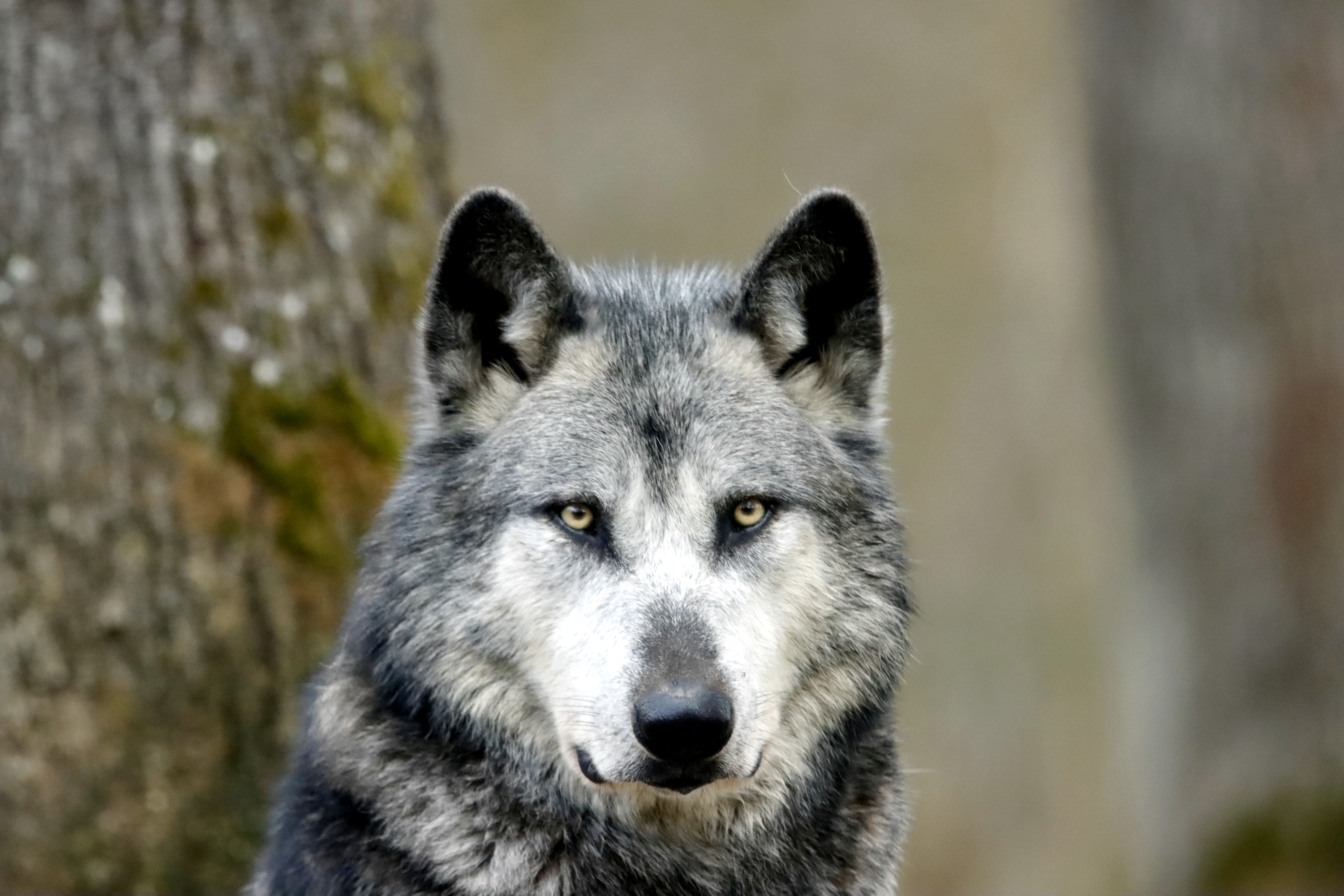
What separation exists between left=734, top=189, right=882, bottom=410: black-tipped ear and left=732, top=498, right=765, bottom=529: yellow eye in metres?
0.53

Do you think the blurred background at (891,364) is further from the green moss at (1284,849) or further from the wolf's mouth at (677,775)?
the wolf's mouth at (677,775)

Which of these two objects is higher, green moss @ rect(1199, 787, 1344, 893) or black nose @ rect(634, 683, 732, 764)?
black nose @ rect(634, 683, 732, 764)

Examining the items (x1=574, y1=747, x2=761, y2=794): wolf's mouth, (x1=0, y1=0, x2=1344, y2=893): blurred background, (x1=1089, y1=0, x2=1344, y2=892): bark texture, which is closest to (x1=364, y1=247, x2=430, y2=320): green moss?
(x1=0, y1=0, x2=1344, y2=893): blurred background

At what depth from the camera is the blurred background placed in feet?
16.3

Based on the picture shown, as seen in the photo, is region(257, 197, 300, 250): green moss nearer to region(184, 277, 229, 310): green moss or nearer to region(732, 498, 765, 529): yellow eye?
region(184, 277, 229, 310): green moss

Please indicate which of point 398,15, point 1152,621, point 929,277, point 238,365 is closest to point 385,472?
point 238,365

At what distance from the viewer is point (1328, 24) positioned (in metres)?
9.19

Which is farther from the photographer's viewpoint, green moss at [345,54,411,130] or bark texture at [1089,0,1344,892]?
bark texture at [1089,0,1344,892]

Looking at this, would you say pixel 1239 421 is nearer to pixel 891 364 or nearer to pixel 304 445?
pixel 891 364

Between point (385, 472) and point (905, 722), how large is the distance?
8452mm

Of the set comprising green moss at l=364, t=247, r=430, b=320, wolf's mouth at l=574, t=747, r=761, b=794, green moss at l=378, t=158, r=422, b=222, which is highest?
green moss at l=378, t=158, r=422, b=222

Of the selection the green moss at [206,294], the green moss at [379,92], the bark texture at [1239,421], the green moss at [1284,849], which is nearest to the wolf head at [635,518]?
Answer: the green moss at [206,294]

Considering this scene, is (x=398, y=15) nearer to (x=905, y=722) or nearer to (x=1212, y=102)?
(x=1212, y=102)

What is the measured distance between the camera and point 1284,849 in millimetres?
9375
